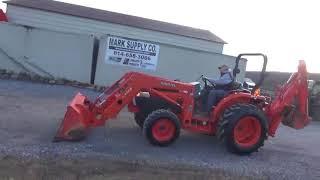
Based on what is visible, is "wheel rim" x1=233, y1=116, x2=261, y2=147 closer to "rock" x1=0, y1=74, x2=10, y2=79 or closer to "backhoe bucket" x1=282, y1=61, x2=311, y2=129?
"backhoe bucket" x1=282, y1=61, x2=311, y2=129

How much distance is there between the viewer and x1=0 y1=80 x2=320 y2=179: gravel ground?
10.6 m

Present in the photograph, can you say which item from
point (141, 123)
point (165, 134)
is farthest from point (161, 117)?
point (141, 123)

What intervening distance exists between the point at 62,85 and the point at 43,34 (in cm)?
225

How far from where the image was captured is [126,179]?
922 cm

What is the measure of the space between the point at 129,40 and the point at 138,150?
1197 centimetres

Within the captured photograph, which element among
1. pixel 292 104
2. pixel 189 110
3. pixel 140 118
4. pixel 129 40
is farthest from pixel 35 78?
pixel 292 104

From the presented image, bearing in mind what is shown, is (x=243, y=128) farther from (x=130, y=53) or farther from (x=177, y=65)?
(x=177, y=65)

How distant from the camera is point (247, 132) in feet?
41.4

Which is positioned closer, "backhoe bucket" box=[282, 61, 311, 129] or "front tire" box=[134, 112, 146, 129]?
"backhoe bucket" box=[282, 61, 311, 129]

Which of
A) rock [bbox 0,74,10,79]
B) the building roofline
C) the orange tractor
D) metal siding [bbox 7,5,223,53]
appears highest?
the building roofline

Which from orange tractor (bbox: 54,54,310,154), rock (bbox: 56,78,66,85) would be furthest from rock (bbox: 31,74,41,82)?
orange tractor (bbox: 54,54,310,154)

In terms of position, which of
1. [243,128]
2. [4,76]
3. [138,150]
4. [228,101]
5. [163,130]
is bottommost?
[4,76]

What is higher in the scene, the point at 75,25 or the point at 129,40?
the point at 75,25

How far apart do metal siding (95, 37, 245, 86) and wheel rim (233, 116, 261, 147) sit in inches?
442
